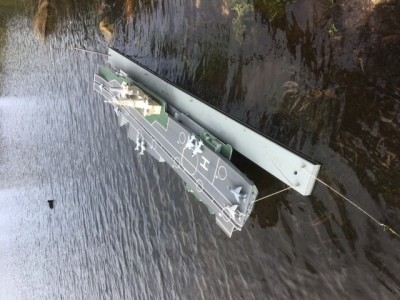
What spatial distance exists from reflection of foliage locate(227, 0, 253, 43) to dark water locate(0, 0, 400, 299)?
1.9 inches

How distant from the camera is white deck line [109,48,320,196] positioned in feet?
13.6

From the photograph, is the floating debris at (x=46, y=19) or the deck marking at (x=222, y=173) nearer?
the deck marking at (x=222, y=173)

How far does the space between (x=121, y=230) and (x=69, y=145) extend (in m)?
3.78

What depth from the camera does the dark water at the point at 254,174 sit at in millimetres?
3777

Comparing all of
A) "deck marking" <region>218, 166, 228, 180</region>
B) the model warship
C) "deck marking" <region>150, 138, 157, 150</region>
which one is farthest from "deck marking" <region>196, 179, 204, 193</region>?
"deck marking" <region>150, 138, 157, 150</region>

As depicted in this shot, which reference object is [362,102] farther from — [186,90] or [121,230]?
[121,230]

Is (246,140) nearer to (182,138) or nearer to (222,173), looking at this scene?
(222,173)

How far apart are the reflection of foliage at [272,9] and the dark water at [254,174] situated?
0.06 ft

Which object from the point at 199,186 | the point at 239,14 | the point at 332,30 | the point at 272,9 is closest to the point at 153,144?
the point at 199,186

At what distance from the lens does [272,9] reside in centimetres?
476

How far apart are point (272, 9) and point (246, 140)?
162 centimetres

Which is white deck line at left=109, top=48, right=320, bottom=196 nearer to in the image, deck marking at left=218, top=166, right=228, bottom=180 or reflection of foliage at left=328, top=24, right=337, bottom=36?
deck marking at left=218, top=166, right=228, bottom=180

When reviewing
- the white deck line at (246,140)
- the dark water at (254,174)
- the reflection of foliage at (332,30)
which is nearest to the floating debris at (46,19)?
the dark water at (254,174)

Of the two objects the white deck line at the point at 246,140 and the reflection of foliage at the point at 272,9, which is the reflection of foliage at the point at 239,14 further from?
the white deck line at the point at 246,140
